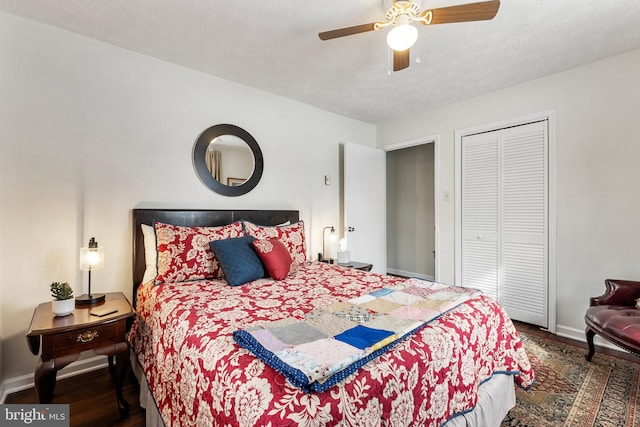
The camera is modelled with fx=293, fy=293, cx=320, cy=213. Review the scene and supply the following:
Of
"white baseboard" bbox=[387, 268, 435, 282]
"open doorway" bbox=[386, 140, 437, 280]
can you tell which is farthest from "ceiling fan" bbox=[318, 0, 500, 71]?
"white baseboard" bbox=[387, 268, 435, 282]

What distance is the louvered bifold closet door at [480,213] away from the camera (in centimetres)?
330

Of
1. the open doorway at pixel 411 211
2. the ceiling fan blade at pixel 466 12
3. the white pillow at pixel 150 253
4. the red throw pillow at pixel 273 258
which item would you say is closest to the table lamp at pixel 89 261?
the white pillow at pixel 150 253

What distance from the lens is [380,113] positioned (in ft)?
13.0

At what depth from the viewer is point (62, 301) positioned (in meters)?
1.69

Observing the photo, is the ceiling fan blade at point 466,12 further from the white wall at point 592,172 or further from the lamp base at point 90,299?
the lamp base at point 90,299

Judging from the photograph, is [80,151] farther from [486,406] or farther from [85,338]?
[486,406]

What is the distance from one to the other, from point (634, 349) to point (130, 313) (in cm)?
311

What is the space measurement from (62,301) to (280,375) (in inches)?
60.9

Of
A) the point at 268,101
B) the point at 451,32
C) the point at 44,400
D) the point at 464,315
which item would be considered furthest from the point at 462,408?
the point at 268,101

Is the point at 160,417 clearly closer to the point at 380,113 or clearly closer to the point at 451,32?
the point at 451,32

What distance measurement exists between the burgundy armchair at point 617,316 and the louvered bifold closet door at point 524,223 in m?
0.63

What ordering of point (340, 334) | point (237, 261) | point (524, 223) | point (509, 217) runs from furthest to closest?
point (509, 217)
point (524, 223)
point (237, 261)
point (340, 334)

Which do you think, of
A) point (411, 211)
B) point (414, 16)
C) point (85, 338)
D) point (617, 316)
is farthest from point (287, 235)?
point (411, 211)

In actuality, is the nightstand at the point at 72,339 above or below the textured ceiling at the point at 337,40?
below
